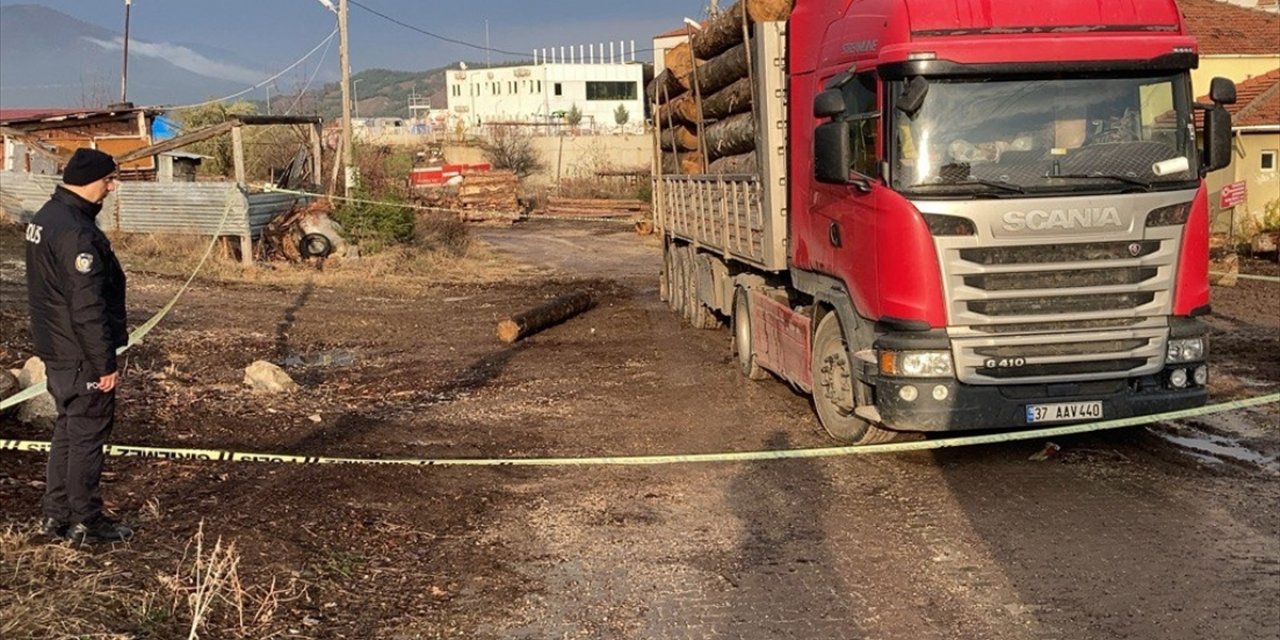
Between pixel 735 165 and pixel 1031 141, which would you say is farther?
pixel 735 165

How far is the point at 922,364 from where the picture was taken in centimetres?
734

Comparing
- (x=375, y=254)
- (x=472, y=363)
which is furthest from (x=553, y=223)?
(x=472, y=363)

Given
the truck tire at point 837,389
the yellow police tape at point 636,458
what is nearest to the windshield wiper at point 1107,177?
the yellow police tape at point 636,458

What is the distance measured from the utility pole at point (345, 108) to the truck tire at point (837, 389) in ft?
59.1

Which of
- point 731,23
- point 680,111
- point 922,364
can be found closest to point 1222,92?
point 922,364

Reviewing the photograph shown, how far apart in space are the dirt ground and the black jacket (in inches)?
40.0

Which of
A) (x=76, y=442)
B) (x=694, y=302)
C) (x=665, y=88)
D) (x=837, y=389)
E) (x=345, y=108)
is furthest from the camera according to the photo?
(x=345, y=108)

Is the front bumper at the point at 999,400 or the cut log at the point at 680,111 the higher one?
the cut log at the point at 680,111

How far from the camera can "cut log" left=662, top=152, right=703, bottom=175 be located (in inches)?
557

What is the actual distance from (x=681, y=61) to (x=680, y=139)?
108 centimetres

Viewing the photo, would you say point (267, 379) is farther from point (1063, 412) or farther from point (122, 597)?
point (1063, 412)

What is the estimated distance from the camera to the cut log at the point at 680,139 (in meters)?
14.5

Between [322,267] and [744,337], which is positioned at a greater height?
[322,267]

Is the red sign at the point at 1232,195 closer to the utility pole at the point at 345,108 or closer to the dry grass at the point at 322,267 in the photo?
the dry grass at the point at 322,267
